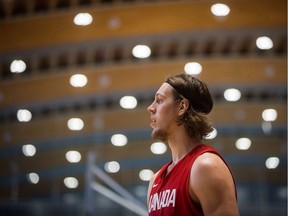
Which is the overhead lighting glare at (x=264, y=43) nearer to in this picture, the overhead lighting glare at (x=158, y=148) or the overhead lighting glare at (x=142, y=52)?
the overhead lighting glare at (x=142, y=52)

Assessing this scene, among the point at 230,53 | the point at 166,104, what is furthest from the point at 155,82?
the point at 166,104

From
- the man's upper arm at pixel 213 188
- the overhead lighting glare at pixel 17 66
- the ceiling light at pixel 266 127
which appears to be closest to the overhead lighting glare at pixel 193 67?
the ceiling light at pixel 266 127

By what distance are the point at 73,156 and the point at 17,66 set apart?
7.18ft

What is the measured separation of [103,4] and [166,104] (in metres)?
7.77

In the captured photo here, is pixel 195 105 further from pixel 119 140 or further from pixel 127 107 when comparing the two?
pixel 127 107

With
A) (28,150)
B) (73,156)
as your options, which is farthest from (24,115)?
(73,156)

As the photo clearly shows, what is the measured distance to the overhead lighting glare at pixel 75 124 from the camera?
9242mm

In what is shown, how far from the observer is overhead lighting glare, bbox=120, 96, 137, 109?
33.5 ft

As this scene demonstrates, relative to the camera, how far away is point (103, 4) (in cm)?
1005

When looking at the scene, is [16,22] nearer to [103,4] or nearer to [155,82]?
[103,4]

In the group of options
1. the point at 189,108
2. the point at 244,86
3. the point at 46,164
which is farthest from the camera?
the point at 244,86

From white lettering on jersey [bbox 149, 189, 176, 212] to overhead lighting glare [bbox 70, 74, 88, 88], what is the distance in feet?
26.3

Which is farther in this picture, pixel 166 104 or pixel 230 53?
pixel 230 53

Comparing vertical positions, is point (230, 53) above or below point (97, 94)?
above
